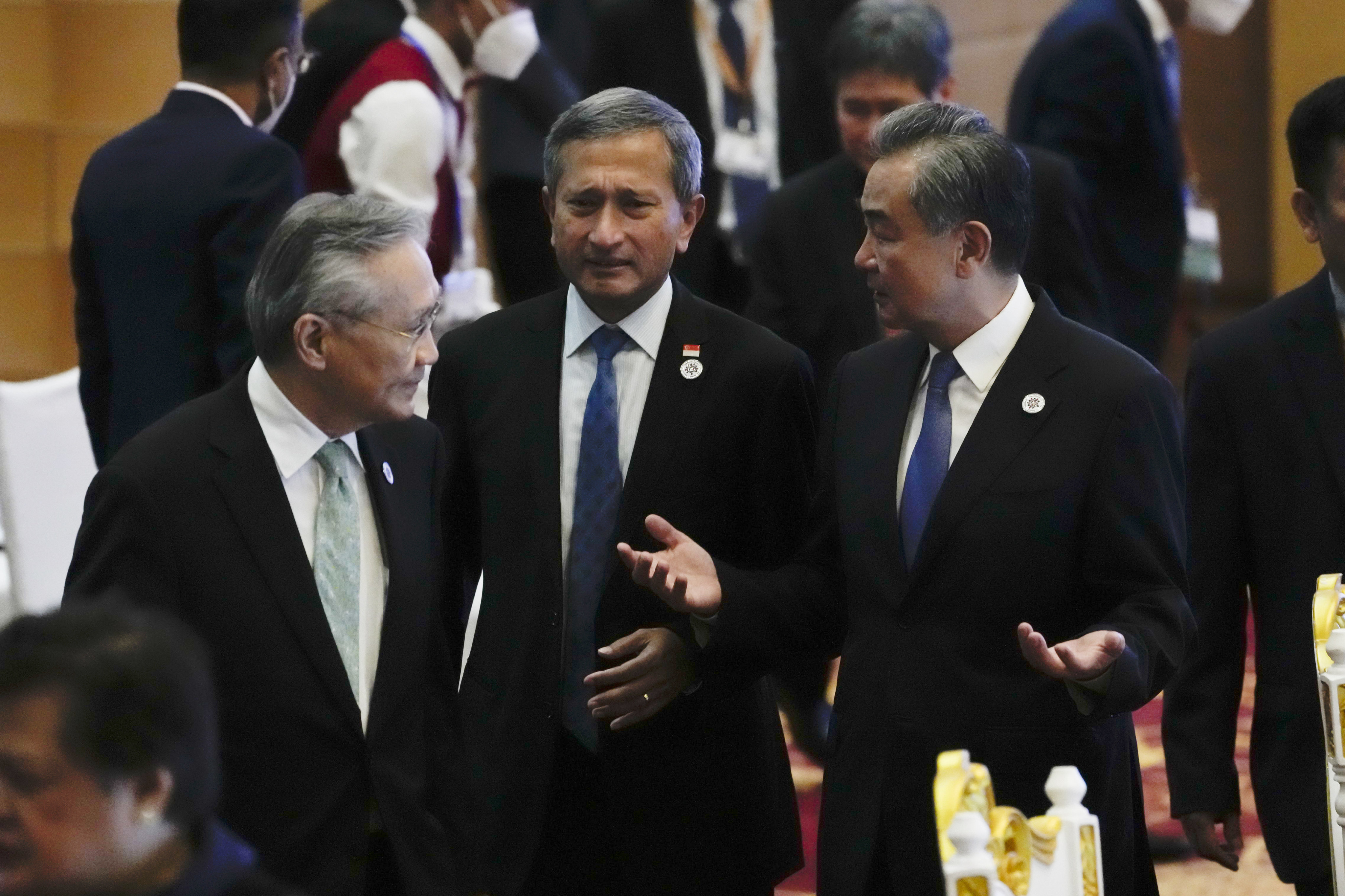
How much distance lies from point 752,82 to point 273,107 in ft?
7.30

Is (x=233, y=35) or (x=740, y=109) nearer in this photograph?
(x=233, y=35)

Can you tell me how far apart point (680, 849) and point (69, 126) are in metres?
5.83

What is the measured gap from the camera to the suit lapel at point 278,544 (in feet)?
7.95

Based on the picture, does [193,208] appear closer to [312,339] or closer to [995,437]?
[312,339]

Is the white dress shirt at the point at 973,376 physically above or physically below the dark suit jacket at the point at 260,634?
above

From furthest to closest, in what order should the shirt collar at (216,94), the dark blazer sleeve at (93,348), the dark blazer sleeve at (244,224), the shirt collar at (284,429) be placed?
the dark blazer sleeve at (93,348) < the shirt collar at (216,94) < the dark blazer sleeve at (244,224) < the shirt collar at (284,429)

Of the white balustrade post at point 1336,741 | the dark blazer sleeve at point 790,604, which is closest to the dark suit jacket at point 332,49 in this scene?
the dark blazer sleeve at point 790,604

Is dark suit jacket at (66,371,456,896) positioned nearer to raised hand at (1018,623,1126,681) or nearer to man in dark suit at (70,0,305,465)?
raised hand at (1018,623,1126,681)

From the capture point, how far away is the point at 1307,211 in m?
2.85

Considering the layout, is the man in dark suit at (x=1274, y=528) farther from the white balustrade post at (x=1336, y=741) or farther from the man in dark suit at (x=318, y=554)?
the man in dark suit at (x=318, y=554)

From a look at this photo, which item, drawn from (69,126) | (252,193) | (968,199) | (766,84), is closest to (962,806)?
(968,199)

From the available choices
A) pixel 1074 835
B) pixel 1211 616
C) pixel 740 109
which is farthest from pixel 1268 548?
pixel 740 109

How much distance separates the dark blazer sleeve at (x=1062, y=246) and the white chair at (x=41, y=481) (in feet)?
7.14

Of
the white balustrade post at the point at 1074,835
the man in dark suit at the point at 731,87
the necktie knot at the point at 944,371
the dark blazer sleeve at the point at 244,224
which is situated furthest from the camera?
the man in dark suit at the point at 731,87
